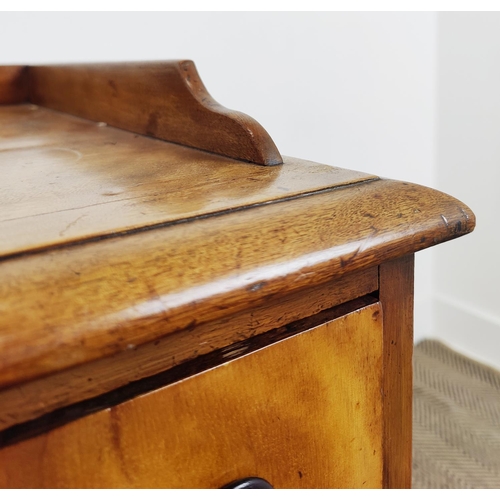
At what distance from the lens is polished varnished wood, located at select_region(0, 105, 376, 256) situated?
0.82 feet

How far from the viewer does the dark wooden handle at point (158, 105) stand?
386mm

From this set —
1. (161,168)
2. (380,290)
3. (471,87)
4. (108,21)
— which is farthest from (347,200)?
(471,87)

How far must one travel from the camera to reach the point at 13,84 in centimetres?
85

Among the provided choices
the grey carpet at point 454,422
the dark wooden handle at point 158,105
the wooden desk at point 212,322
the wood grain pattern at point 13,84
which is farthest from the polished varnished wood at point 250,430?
the grey carpet at point 454,422

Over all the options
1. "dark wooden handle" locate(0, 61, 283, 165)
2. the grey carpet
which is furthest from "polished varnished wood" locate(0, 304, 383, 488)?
the grey carpet

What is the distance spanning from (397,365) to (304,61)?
991 millimetres

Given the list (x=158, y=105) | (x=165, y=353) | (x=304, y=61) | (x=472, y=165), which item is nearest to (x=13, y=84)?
(x=158, y=105)

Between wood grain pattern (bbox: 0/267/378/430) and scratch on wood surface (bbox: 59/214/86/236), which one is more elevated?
scratch on wood surface (bbox: 59/214/86/236)

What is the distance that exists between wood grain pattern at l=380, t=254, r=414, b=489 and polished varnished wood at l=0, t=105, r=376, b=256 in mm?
62

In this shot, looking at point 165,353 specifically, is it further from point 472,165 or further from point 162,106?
point 472,165

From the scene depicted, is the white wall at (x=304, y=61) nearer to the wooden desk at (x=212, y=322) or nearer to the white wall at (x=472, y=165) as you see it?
the white wall at (x=472, y=165)

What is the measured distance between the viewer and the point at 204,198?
287mm

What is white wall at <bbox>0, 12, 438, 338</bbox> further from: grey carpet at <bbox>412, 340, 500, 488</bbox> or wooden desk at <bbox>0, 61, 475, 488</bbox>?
wooden desk at <bbox>0, 61, 475, 488</bbox>

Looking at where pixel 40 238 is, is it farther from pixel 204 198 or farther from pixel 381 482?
pixel 381 482
